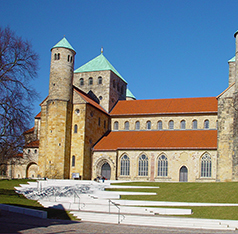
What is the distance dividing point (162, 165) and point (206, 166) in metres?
5.72

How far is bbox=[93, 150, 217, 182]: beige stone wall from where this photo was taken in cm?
4506

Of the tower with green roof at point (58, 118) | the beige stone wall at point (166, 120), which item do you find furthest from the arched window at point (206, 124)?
the tower with green roof at point (58, 118)

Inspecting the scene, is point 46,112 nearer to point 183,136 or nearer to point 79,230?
point 183,136

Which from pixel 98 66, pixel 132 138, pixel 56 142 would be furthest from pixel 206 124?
pixel 56 142

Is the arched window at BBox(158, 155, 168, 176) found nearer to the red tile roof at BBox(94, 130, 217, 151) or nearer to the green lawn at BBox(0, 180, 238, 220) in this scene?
the red tile roof at BBox(94, 130, 217, 151)

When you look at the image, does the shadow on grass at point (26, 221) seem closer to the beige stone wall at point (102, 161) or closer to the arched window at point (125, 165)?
the beige stone wall at point (102, 161)

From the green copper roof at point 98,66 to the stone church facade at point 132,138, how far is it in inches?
315

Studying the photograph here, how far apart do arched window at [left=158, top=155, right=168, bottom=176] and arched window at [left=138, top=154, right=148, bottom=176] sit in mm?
1775

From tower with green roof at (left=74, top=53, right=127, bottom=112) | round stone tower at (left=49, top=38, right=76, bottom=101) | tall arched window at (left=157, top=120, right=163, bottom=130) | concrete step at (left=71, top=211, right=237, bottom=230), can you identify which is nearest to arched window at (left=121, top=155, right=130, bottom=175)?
tall arched window at (left=157, top=120, right=163, bottom=130)

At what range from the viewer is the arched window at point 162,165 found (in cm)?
4653

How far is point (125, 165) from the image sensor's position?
48.3 meters

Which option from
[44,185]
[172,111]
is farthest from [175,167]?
[44,185]

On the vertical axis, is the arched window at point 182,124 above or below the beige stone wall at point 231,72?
below

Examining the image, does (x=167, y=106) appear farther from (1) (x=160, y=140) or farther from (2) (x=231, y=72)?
(2) (x=231, y=72)
